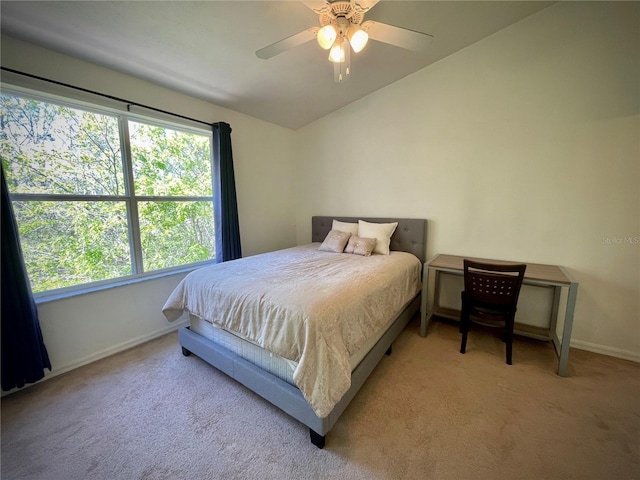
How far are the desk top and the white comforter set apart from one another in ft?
1.20

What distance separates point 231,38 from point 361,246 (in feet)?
7.49

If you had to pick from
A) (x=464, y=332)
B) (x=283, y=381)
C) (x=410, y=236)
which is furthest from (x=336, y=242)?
(x=283, y=381)

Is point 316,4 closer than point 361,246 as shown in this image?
Yes

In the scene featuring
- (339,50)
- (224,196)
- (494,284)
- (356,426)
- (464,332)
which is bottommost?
(356,426)

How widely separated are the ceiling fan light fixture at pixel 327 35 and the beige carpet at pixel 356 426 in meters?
2.41

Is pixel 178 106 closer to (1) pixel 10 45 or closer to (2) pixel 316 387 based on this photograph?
(1) pixel 10 45

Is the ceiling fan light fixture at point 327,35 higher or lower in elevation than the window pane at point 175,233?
higher

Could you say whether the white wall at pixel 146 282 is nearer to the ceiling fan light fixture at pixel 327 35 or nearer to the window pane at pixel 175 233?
the window pane at pixel 175 233

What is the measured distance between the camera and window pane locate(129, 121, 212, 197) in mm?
2510

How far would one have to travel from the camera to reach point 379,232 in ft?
10.0

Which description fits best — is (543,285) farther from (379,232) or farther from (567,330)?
(379,232)

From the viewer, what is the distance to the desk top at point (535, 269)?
2.06 meters

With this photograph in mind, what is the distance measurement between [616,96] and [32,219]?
4.86 meters

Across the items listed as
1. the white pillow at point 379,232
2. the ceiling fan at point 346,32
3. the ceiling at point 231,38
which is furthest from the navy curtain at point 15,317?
the white pillow at point 379,232
